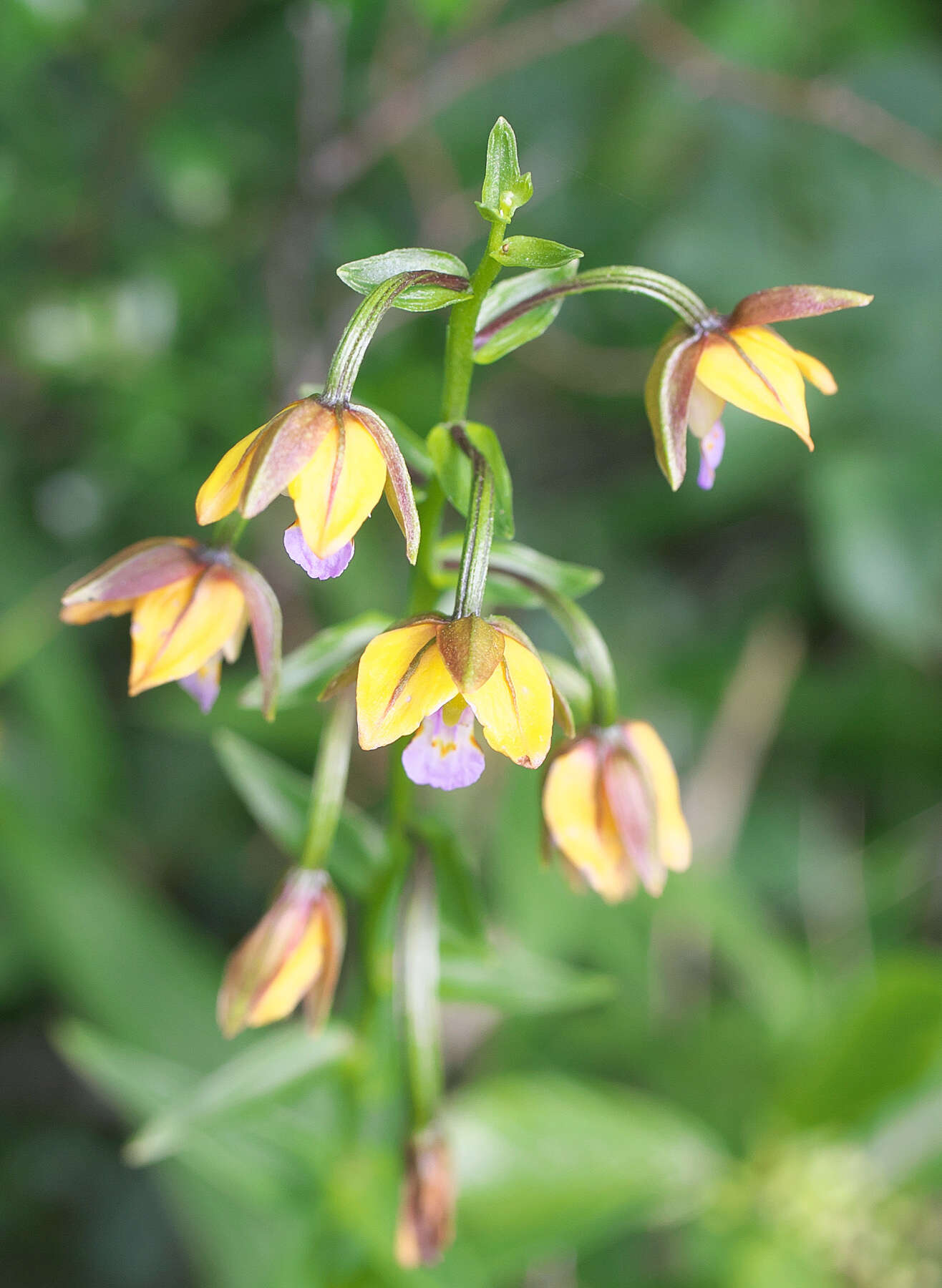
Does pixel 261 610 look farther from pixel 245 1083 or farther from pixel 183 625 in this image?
pixel 245 1083

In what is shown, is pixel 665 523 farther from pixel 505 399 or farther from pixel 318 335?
pixel 318 335

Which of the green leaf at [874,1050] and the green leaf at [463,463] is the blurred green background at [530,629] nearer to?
the green leaf at [874,1050]

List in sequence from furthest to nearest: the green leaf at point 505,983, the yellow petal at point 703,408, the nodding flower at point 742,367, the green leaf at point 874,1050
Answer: the green leaf at point 874,1050 < the green leaf at point 505,983 < the yellow petal at point 703,408 < the nodding flower at point 742,367

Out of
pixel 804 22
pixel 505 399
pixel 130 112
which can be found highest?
pixel 804 22

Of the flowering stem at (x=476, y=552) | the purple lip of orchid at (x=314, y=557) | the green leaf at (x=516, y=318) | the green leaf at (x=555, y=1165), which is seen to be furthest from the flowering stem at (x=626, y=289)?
the green leaf at (x=555, y=1165)

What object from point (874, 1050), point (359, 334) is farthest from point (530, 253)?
point (874, 1050)

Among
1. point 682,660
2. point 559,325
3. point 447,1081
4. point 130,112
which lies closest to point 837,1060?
point 447,1081
